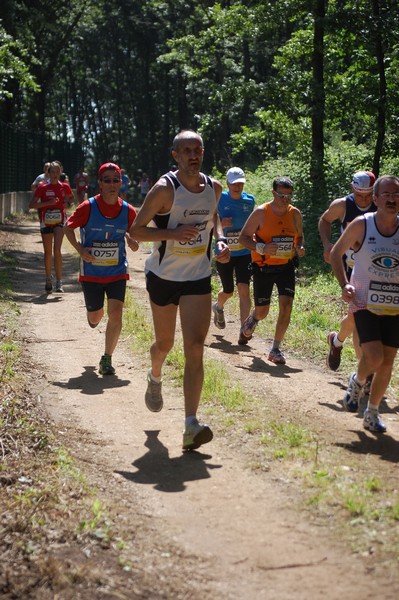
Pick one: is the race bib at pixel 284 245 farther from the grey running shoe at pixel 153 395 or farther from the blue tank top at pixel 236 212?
the grey running shoe at pixel 153 395

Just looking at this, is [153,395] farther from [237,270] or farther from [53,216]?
[53,216]

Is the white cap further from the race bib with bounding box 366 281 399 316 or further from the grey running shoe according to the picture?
the race bib with bounding box 366 281 399 316

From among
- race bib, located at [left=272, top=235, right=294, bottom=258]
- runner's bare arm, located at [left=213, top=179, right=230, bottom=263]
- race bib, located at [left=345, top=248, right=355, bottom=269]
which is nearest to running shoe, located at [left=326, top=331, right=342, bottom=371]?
race bib, located at [left=345, top=248, right=355, bottom=269]

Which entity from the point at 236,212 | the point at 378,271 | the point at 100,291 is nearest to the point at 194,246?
the point at 378,271

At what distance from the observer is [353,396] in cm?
779

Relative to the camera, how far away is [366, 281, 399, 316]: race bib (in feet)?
23.5

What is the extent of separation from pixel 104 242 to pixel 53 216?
247 inches

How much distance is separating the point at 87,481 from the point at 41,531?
1.04m

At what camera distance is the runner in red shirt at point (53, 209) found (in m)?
15.7

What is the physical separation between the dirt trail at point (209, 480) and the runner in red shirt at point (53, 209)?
436 cm

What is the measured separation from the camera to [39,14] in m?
32.0

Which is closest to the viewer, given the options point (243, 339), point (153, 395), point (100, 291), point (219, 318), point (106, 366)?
point (153, 395)

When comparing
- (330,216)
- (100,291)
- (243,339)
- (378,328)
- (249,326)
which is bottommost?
(243,339)

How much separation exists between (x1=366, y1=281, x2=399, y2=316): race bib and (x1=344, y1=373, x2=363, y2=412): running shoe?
0.74 meters
